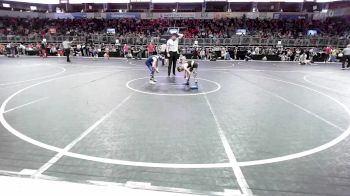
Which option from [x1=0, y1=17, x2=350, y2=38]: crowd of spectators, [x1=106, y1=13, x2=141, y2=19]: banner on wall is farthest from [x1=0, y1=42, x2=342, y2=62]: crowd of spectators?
[x1=106, y1=13, x2=141, y2=19]: banner on wall

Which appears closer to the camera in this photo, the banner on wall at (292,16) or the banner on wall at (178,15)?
the banner on wall at (292,16)

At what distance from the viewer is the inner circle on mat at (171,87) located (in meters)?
10.3

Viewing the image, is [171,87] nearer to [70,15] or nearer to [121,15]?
[121,15]

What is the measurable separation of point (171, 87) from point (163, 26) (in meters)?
32.2

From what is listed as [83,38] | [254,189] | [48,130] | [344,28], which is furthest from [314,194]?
[344,28]

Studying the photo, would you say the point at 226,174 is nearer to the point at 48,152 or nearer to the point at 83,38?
the point at 48,152

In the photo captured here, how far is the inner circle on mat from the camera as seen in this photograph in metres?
10.3

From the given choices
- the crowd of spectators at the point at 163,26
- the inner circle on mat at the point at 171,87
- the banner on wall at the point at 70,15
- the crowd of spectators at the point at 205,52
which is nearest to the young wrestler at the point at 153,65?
the inner circle on mat at the point at 171,87

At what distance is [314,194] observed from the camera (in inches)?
150

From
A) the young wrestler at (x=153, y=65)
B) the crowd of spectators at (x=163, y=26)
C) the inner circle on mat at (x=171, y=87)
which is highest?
the crowd of spectators at (x=163, y=26)

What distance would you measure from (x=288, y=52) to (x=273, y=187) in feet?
77.8

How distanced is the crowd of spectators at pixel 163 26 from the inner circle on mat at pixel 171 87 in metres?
25.6

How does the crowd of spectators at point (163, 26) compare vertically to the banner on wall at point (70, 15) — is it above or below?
below

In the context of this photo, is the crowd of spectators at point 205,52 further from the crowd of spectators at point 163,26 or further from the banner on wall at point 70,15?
the banner on wall at point 70,15
